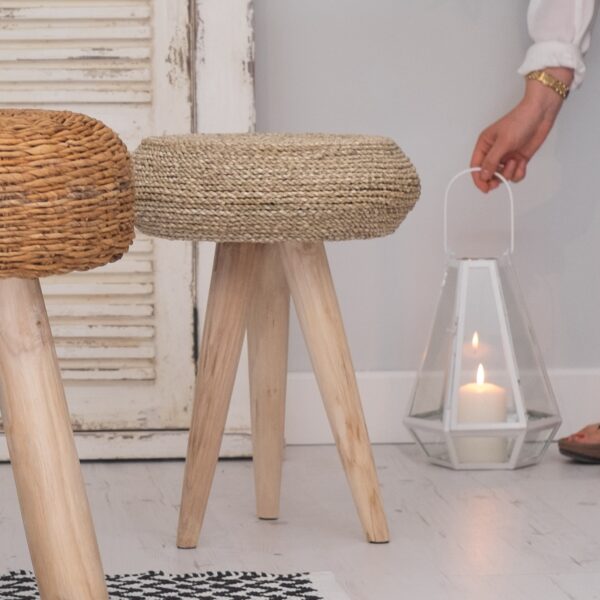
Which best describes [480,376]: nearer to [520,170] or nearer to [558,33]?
[520,170]

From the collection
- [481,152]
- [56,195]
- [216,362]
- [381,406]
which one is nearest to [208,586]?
[216,362]

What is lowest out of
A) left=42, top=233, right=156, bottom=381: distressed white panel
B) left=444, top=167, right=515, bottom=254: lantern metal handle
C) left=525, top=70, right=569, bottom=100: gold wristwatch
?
left=42, top=233, right=156, bottom=381: distressed white panel

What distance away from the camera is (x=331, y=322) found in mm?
1554

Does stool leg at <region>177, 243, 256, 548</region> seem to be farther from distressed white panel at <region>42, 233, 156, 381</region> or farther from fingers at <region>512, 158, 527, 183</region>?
fingers at <region>512, 158, 527, 183</region>

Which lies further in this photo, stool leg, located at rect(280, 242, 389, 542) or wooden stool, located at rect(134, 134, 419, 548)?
stool leg, located at rect(280, 242, 389, 542)

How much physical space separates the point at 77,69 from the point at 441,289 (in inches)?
26.7

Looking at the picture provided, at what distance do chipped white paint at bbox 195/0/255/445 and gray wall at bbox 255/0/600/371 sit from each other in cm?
9

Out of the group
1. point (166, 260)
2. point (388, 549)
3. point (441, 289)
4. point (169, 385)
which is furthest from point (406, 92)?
point (388, 549)

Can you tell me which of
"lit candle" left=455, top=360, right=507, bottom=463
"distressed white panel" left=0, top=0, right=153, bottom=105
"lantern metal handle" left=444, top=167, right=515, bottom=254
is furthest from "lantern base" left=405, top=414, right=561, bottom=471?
"distressed white panel" left=0, top=0, right=153, bottom=105

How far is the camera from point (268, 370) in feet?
5.53

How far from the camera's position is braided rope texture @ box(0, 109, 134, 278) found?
929 millimetres

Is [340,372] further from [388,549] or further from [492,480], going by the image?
[492,480]

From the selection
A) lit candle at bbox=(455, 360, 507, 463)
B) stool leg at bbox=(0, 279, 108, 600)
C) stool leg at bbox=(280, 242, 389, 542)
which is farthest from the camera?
lit candle at bbox=(455, 360, 507, 463)

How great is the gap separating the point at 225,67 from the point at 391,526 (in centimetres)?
79
